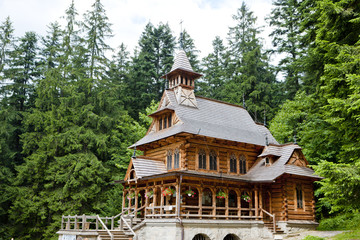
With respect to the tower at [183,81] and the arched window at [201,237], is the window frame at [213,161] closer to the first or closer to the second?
the tower at [183,81]

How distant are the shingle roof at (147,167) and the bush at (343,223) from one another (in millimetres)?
12284

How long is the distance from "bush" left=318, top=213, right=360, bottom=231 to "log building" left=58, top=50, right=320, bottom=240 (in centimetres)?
82

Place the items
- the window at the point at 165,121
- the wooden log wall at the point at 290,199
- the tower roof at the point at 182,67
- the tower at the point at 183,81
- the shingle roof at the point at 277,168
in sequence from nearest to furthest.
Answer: the shingle roof at the point at 277,168, the wooden log wall at the point at 290,199, the window at the point at 165,121, the tower at the point at 183,81, the tower roof at the point at 182,67

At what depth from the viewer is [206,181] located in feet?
73.0

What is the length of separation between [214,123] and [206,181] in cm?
591

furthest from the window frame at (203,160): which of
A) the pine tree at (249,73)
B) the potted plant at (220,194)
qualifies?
the pine tree at (249,73)

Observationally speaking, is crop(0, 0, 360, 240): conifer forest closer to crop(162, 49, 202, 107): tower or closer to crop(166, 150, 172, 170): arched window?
crop(162, 49, 202, 107): tower

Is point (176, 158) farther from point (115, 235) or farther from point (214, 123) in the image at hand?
point (115, 235)

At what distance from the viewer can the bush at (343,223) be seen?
72.0ft

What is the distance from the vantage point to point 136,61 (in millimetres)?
47500

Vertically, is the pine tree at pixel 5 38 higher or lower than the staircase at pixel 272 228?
higher

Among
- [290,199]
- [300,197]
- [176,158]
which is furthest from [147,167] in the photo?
[300,197]

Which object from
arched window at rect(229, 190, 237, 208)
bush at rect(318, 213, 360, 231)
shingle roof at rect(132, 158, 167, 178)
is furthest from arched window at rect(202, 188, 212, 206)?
bush at rect(318, 213, 360, 231)

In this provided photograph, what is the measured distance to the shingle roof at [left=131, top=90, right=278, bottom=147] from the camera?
24497 mm
